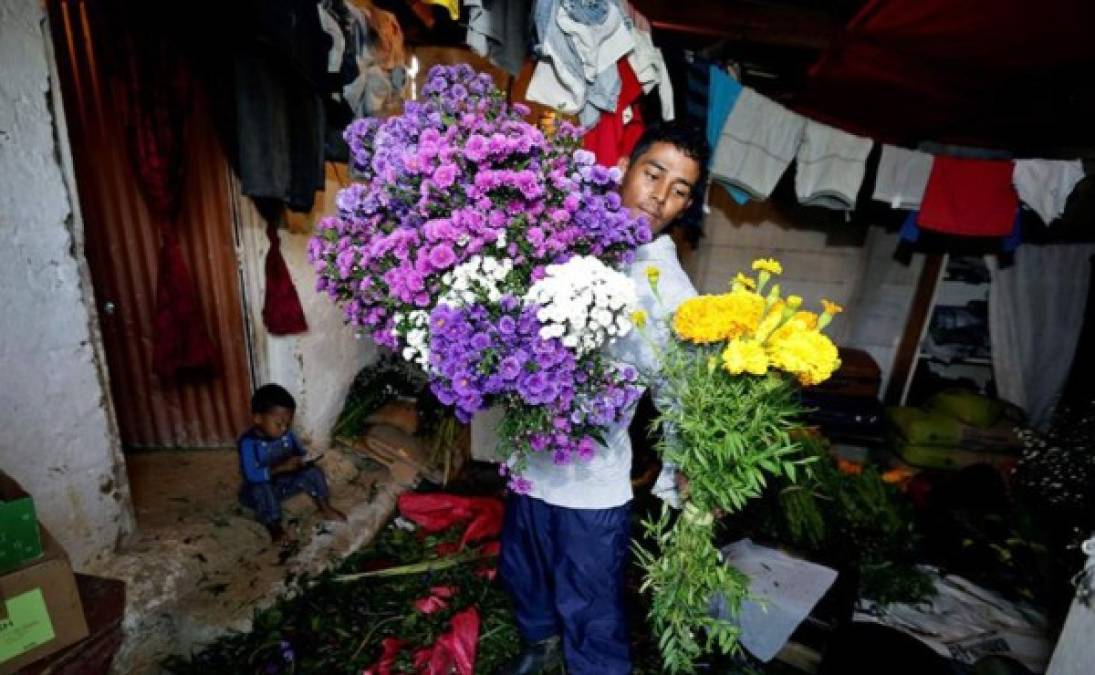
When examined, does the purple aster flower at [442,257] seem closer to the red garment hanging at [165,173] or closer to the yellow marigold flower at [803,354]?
the yellow marigold flower at [803,354]

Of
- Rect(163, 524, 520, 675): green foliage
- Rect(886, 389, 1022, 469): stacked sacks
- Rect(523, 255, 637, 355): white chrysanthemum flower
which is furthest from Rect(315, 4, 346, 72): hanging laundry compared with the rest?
Rect(886, 389, 1022, 469): stacked sacks

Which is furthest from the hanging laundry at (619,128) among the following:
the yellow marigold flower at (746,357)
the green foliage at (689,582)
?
the green foliage at (689,582)

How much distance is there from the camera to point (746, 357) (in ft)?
3.49

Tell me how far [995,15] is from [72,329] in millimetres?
4258

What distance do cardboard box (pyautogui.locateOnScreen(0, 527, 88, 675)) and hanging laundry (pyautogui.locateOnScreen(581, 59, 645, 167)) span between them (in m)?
2.87

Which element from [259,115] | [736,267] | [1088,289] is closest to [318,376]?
[259,115]

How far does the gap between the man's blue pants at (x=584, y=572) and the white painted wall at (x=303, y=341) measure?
217 centimetres

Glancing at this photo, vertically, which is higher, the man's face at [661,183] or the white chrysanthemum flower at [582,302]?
the man's face at [661,183]

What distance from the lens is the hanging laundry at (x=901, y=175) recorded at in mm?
3695

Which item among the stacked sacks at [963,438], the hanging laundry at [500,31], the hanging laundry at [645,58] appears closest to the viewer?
the hanging laundry at [500,31]

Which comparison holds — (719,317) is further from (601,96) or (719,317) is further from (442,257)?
(601,96)

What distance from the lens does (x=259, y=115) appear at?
7.28 feet

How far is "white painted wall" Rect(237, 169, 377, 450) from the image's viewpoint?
3.25 m

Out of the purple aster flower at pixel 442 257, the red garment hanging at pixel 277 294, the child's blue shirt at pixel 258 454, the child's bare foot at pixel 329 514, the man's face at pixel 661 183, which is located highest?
the man's face at pixel 661 183
